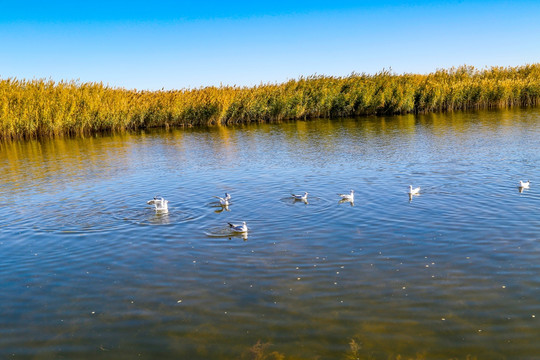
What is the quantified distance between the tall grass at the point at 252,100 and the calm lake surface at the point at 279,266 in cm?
2589

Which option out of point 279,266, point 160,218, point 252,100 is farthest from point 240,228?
point 252,100

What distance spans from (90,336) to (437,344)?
228 inches

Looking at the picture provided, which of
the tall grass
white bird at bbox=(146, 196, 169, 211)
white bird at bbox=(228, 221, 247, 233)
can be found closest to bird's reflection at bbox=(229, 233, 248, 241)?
white bird at bbox=(228, 221, 247, 233)

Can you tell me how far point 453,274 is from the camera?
950cm

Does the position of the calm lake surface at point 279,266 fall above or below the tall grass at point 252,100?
below

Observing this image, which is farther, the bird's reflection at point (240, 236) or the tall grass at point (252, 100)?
the tall grass at point (252, 100)

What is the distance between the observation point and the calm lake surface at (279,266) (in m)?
7.39

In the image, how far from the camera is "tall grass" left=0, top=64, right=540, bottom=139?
46438 millimetres

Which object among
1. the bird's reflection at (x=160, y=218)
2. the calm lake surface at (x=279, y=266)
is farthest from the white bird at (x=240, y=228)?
the bird's reflection at (x=160, y=218)

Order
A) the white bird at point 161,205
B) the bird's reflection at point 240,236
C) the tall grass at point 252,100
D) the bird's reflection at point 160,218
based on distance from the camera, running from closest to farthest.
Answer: the bird's reflection at point 240,236 < the bird's reflection at point 160,218 < the white bird at point 161,205 < the tall grass at point 252,100

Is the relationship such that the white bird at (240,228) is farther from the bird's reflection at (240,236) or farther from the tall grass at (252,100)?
the tall grass at (252,100)

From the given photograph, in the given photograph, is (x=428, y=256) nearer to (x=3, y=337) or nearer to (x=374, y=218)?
(x=374, y=218)

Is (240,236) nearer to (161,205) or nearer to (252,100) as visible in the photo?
(161,205)

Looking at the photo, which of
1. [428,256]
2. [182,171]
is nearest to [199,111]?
[182,171]
